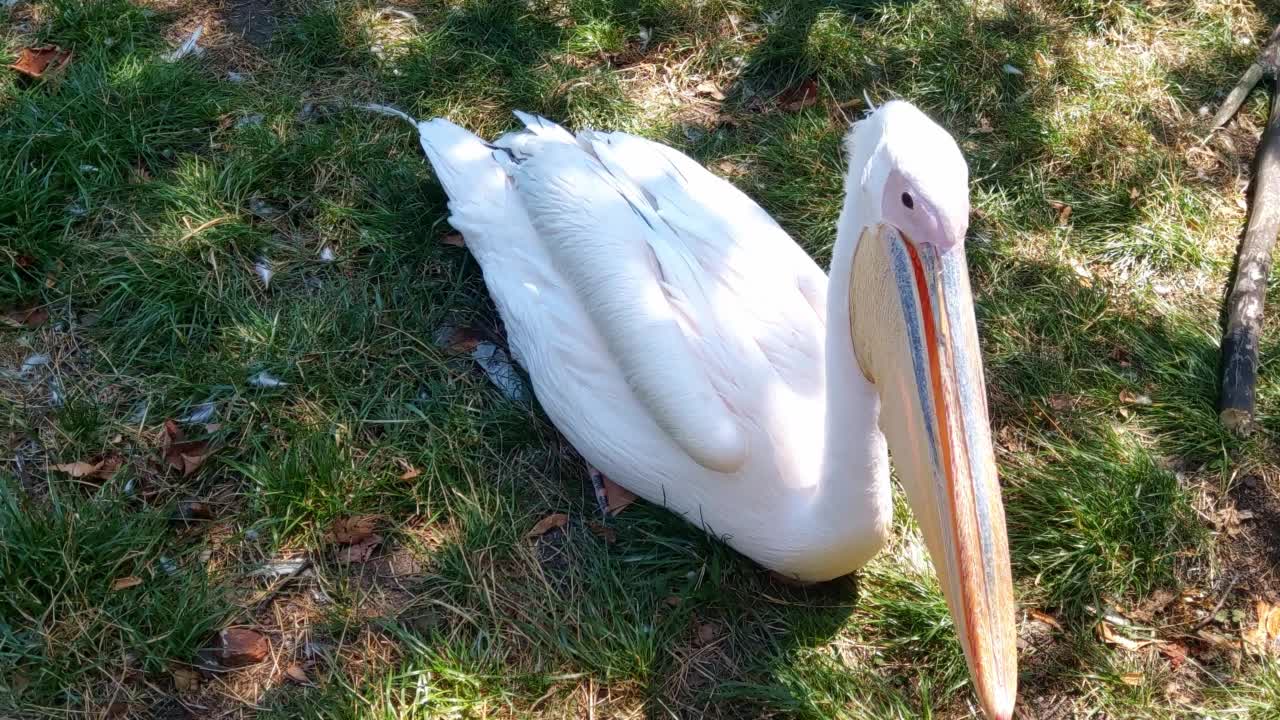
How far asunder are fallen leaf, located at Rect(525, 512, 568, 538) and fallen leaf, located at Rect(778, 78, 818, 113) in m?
1.96

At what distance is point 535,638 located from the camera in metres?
2.53

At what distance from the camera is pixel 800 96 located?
398 centimetres

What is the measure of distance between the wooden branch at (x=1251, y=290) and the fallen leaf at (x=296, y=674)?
267 centimetres

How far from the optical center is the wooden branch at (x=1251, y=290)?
3.05 metres

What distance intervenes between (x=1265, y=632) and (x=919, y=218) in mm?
1667

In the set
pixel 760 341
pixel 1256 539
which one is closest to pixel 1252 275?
pixel 1256 539

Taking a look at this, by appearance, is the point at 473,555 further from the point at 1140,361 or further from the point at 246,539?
the point at 1140,361

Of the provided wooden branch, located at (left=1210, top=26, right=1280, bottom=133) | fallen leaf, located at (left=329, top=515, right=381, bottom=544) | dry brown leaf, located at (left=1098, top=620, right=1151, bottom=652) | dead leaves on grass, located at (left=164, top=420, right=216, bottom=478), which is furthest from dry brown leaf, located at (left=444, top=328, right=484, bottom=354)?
wooden branch, located at (left=1210, top=26, right=1280, bottom=133)

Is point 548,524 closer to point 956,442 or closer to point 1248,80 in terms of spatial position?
point 956,442

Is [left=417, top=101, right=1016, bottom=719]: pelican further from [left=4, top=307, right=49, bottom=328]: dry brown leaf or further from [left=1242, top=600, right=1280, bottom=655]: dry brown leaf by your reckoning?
[left=4, top=307, right=49, bottom=328]: dry brown leaf

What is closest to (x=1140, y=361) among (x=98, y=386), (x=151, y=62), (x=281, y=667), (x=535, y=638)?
(x=535, y=638)

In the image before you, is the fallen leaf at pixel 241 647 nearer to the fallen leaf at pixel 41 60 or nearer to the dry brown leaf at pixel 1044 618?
the dry brown leaf at pixel 1044 618

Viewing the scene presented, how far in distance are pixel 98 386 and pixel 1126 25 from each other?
4154 millimetres

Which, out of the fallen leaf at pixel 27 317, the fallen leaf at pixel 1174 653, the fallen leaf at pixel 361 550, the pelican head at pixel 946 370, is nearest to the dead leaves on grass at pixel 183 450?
the fallen leaf at pixel 361 550
